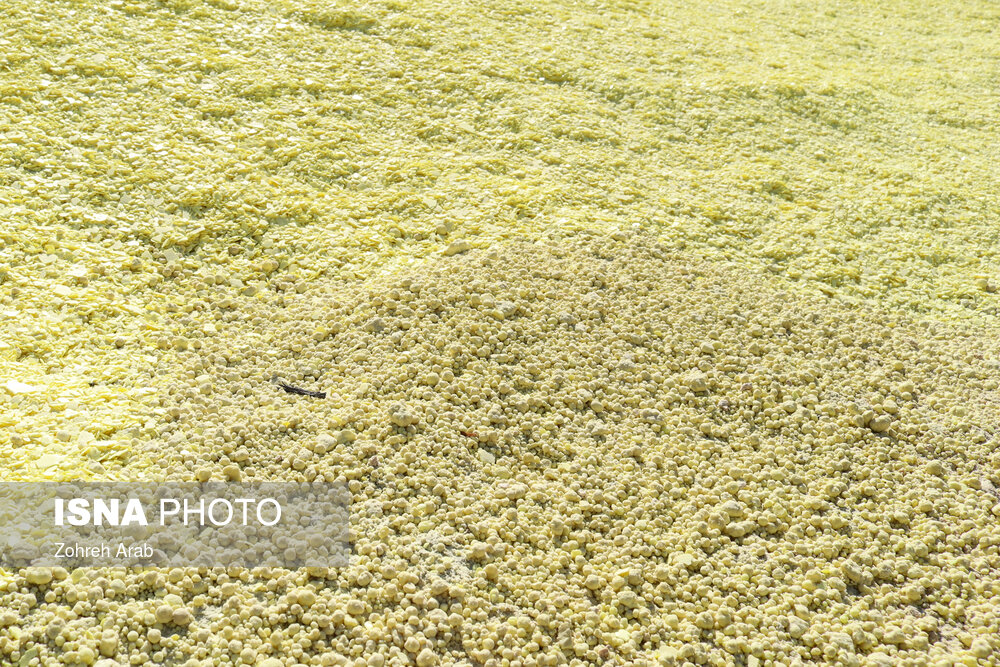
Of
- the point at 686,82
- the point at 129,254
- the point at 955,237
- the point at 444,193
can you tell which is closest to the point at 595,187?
the point at 444,193

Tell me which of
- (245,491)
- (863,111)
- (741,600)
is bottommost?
(741,600)

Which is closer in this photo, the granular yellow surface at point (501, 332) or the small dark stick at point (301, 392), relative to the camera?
the granular yellow surface at point (501, 332)

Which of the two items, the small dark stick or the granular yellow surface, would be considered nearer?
the granular yellow surface

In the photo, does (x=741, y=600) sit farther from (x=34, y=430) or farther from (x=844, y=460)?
(x=34, y=430)

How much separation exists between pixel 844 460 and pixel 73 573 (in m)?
1.83

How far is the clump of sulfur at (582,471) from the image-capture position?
5.53 feet

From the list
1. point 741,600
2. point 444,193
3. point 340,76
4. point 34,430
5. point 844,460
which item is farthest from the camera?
point 340,76

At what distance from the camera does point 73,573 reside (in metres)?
1.66

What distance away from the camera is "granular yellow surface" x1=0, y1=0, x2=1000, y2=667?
1.77 metres

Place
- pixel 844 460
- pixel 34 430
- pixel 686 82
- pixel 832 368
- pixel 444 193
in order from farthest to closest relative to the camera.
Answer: pixel 686 82 < pixel 444 193 < pixel 832 368 < pixel 844 460 < pixel 34 430

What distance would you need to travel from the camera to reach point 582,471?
2.08 meters

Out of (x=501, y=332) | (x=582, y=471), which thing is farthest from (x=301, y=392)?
(x=582, y=471)

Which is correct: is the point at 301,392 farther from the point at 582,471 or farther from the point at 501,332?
the point at 582,471

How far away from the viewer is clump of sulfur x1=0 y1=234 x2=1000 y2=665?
169 centimetres
